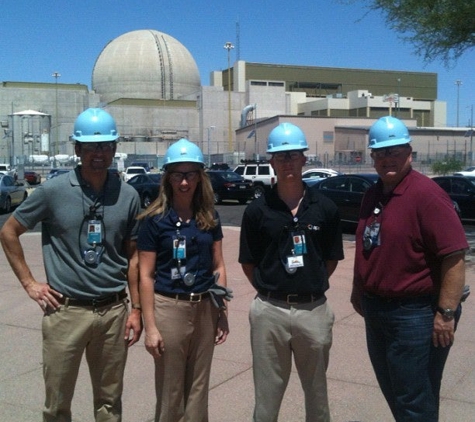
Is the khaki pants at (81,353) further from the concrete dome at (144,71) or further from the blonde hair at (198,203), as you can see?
the concrete dome at (144,71)

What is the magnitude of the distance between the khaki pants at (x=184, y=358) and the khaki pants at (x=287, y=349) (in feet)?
0.92

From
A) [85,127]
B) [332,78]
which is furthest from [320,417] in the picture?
[332,78]

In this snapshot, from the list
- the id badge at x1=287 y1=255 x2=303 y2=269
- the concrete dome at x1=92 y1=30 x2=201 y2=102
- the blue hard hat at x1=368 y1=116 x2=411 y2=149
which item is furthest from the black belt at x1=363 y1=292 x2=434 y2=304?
the concrete dome at x1=92 y1=30 x2=201 y2=102

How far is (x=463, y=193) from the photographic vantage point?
1847cm

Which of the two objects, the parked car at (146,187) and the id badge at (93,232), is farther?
the parked car at (146,187)

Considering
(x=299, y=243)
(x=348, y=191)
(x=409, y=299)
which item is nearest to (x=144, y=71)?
(x=348, y=191)

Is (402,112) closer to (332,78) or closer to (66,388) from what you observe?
(332,78)

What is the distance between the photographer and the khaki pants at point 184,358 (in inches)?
143

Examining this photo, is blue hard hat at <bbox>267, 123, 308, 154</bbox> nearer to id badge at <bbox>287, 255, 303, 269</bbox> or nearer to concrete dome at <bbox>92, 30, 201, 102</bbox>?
id badge at <bbox>287, 255, 303, 269</bbox>

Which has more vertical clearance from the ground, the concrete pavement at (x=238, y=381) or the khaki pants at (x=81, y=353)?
the khaki pants at (x=81, y=353)

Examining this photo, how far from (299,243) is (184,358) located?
93cm

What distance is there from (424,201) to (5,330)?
5.15 metres

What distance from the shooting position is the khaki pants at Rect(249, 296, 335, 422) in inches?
142

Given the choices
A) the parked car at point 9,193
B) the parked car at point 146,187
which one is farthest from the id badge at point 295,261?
the parked car at point 146,187
